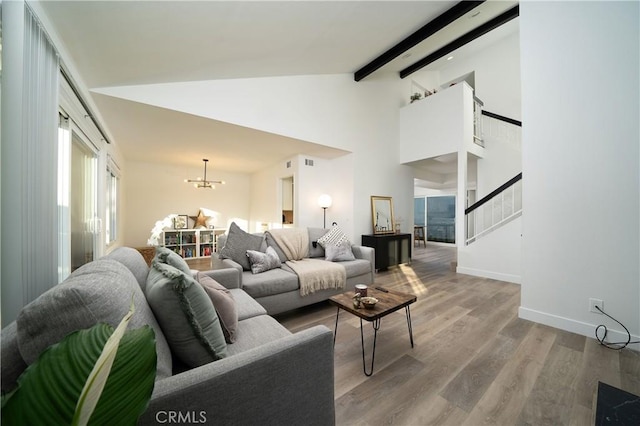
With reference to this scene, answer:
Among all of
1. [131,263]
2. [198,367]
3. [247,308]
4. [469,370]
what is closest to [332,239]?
[247,308]

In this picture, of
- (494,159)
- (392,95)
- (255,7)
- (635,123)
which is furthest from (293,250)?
(494,159)

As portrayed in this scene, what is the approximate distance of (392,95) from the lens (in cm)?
509

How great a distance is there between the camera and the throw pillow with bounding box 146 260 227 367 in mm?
916

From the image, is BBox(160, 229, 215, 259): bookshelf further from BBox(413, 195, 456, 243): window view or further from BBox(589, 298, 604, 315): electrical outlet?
BBox(413, 195, 456, 243): window view

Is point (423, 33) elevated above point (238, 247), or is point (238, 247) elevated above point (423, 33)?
point (423, 33)

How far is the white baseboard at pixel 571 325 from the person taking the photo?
6.23ft

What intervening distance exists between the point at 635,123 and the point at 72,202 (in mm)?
4898

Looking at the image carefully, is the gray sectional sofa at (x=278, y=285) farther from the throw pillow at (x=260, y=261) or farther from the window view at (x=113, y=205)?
the window view at (x=113, y=205)

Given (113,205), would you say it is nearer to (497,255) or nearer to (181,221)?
(181,221)

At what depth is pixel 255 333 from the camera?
133 centimetres

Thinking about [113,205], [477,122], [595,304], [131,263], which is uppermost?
[477,122]

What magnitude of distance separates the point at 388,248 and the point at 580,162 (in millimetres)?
2799

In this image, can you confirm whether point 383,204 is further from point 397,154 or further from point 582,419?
point 582,419

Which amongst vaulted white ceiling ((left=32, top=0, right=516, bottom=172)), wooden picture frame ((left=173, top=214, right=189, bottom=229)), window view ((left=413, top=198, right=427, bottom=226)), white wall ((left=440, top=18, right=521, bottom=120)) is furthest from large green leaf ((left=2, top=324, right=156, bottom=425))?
window view ((left=413, top=198, right=427, bottom=226))
